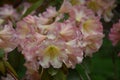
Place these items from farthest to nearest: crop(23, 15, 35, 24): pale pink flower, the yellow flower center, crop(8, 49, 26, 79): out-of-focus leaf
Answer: crop(8, 49, 26, 79): out-of-focus leaf
crop(23, 15, 35, 24): pale pink flower
the yellow flower center

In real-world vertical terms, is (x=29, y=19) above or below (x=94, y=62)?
above

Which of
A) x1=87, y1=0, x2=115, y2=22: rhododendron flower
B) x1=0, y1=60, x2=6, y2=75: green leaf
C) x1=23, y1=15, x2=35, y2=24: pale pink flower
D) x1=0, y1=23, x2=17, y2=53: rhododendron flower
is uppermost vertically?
x1=23, y1=15, x2=35, y2=24: pale pink flower

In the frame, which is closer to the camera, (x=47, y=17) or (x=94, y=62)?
(x=47, y=17)

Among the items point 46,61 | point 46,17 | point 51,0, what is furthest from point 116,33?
point 46,61

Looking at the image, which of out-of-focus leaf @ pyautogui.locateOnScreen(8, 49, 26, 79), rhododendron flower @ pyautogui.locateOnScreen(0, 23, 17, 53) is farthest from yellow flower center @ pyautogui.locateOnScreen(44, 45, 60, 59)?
out-of-focus leaf @ pyautogui.locateOnScreen(8, 49, 26, 79)

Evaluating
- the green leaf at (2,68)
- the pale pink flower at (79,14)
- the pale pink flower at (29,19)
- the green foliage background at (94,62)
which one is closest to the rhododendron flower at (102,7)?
the green foliage background at (94,62)

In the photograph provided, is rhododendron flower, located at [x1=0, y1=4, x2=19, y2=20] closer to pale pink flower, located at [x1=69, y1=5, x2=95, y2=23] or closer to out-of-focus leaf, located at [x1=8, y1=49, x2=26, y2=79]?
out-of-focus leaf, located at [x1=8, y1=49, x2=26, y2=79]

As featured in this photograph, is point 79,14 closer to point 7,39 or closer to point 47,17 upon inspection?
point 47,17

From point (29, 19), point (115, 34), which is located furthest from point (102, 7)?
point (29, 19)
